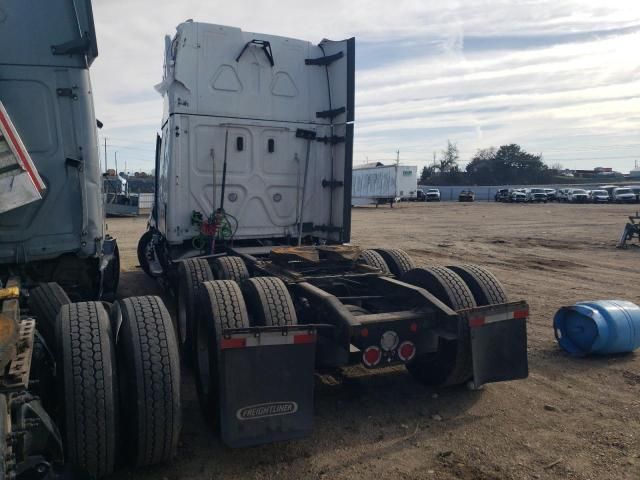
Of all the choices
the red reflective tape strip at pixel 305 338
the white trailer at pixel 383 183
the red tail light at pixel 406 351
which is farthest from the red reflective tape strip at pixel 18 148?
the white trailer at pixel 383 183

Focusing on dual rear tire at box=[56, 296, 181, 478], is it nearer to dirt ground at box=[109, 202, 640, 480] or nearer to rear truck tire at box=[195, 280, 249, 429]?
dirt ground at box=[109, 202, 640, 480]

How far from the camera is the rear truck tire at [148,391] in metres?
3.40

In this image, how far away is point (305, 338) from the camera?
387cm

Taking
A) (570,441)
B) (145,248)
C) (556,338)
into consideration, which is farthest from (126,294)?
(570,441)

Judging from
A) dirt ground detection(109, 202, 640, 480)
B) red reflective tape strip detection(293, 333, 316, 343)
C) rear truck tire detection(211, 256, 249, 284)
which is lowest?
dirt ground detection(109, 202, 640, 480)

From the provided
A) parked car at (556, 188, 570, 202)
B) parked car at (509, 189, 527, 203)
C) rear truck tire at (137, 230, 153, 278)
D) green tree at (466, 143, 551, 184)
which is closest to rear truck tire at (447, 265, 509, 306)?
rear truck tire at (137, 230, 153, 278)

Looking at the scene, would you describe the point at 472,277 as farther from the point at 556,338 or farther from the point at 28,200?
the point at 28,200

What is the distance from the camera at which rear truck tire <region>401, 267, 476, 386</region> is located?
14.8ft

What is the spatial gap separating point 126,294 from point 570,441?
739cm

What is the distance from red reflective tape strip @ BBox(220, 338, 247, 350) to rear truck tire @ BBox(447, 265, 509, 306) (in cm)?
219

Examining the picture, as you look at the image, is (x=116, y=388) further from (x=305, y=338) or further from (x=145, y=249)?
(x=145, y=249)

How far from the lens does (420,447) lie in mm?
3938

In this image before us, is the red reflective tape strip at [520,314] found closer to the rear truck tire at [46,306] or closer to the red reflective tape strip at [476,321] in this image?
the red reflective tape strip at [476,321]

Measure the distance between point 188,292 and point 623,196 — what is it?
5214 cm
